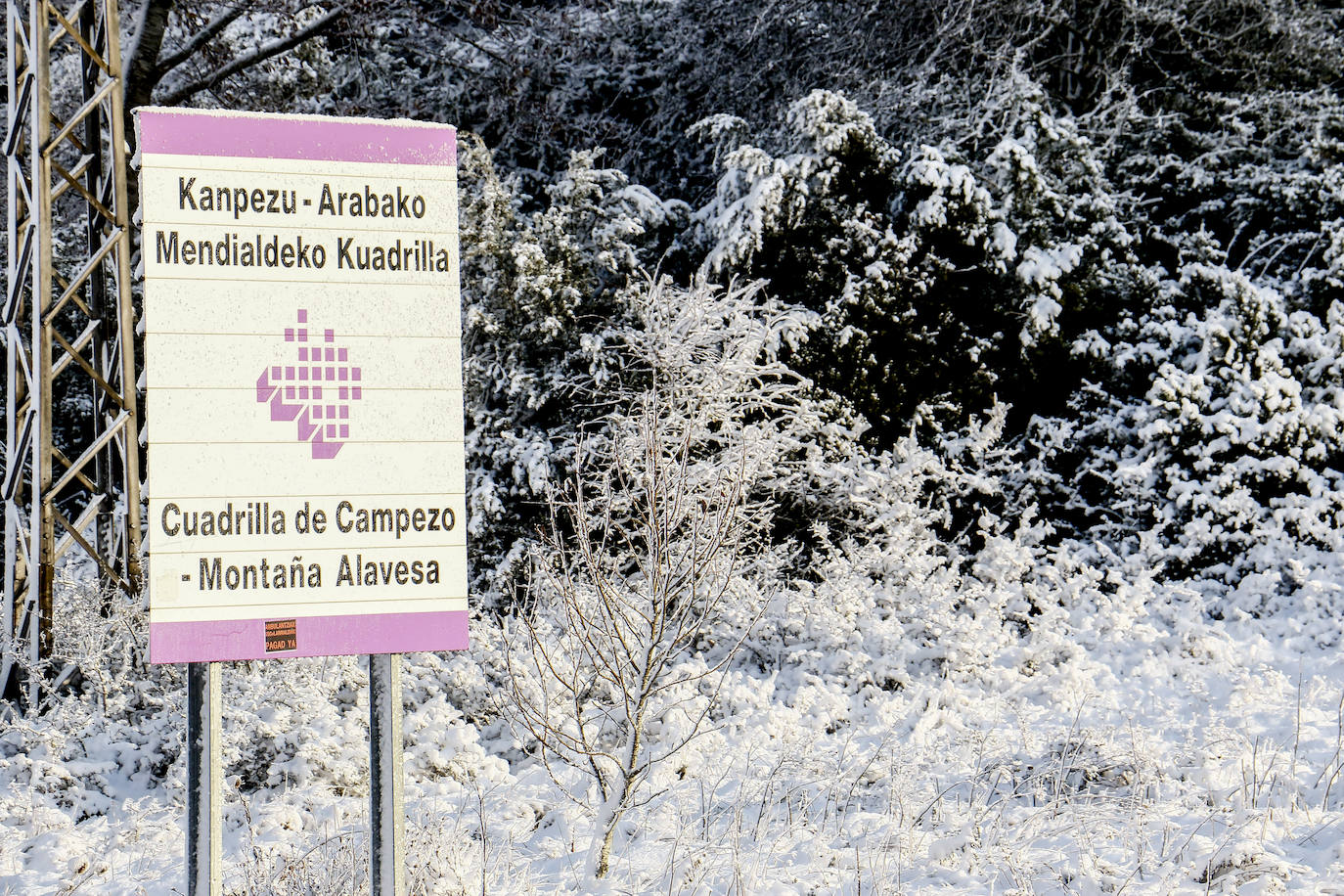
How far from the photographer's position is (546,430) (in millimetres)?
8383

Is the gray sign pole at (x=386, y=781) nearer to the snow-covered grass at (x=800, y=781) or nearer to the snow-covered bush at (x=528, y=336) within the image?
the snow-covered grass at (x=800, y=781)

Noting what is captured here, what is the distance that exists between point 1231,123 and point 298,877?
1024 centimetres

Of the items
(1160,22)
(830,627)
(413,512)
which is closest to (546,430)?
(830,627)

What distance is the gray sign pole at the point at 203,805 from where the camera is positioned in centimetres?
251

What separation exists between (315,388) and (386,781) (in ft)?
3.48

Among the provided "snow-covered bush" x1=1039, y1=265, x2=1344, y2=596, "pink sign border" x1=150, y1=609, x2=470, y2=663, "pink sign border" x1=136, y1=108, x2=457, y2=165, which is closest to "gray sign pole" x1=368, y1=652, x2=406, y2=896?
"pink sign border" x1=150, y1=609, x2=470, y2=663

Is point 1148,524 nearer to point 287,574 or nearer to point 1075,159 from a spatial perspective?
point 1075,159

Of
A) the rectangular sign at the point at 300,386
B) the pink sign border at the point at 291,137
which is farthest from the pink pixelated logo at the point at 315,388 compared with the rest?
the pink sign border at the point at 291,137

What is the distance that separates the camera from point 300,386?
2566 millimetres

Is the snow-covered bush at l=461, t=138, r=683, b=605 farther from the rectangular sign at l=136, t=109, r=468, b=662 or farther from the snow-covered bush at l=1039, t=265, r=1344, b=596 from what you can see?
the rectangular sign at l=136, t=109, r=468, b=662

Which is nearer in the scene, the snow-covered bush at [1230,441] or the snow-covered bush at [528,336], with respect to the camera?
the snow-covered bush at [1230,441]

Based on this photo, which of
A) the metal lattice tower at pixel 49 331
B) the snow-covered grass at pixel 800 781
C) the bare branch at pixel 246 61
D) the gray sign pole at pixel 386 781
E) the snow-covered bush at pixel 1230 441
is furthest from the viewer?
the snow-covered bush at pixel 1230 441

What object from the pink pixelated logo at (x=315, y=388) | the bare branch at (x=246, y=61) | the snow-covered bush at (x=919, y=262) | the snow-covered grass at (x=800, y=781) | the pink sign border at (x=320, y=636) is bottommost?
the snow-covered grass at (x=800, y=781)

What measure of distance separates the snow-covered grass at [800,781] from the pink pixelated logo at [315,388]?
159 cm
